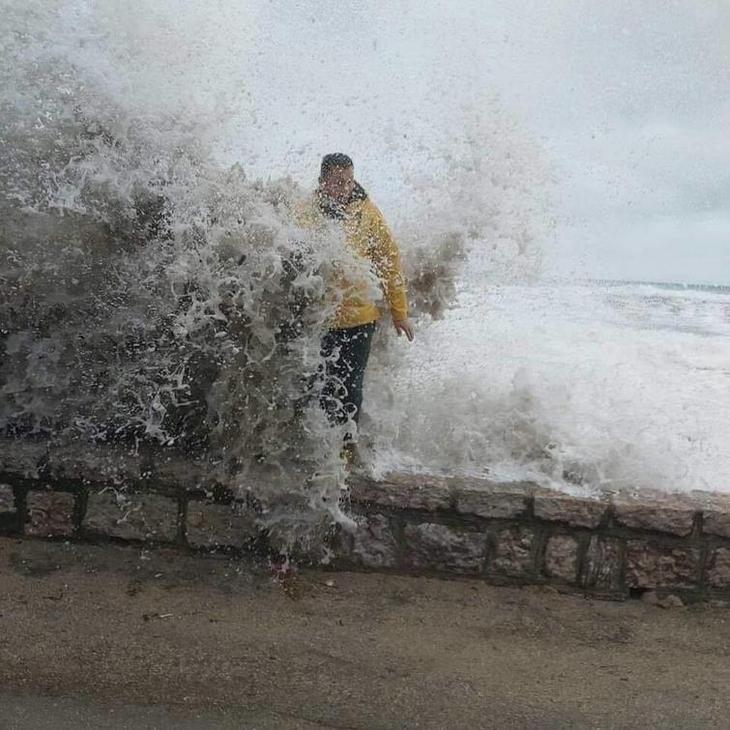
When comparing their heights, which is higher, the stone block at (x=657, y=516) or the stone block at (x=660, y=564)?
the stone block at (x=657, y=516)

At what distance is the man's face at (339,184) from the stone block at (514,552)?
1675mm

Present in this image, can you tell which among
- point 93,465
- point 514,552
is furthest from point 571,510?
point 93,465

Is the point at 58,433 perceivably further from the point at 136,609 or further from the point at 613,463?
the point at 613,463

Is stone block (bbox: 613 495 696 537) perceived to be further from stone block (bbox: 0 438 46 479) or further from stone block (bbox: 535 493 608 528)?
stone block (bbox: 0 438 46 479)

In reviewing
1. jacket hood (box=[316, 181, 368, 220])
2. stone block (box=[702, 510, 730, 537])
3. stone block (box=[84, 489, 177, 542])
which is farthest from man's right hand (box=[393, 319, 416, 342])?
stone block (box=[702, 510, 730, 537])

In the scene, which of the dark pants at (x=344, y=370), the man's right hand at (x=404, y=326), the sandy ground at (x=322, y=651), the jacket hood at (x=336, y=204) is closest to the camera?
the sandy ground at (x=322, y=651)

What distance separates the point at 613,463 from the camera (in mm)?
3650

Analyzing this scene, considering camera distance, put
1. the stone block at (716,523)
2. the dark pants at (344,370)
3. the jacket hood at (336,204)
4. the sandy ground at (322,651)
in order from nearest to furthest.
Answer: the sandy ground at (322,651), the stone block at (716,523), the dark pants at (344,370), the jacket hood at (336,204)

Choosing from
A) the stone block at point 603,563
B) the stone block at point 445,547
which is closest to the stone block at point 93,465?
the stone block at point 445,547

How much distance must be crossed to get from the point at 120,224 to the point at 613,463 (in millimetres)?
2477

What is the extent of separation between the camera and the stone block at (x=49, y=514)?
3.29m

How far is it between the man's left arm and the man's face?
137 millimetres

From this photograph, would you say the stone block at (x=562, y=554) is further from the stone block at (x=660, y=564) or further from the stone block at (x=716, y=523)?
the stone block at (x=716, y=523)

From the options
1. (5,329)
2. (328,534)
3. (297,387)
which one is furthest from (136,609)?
(5,329)
